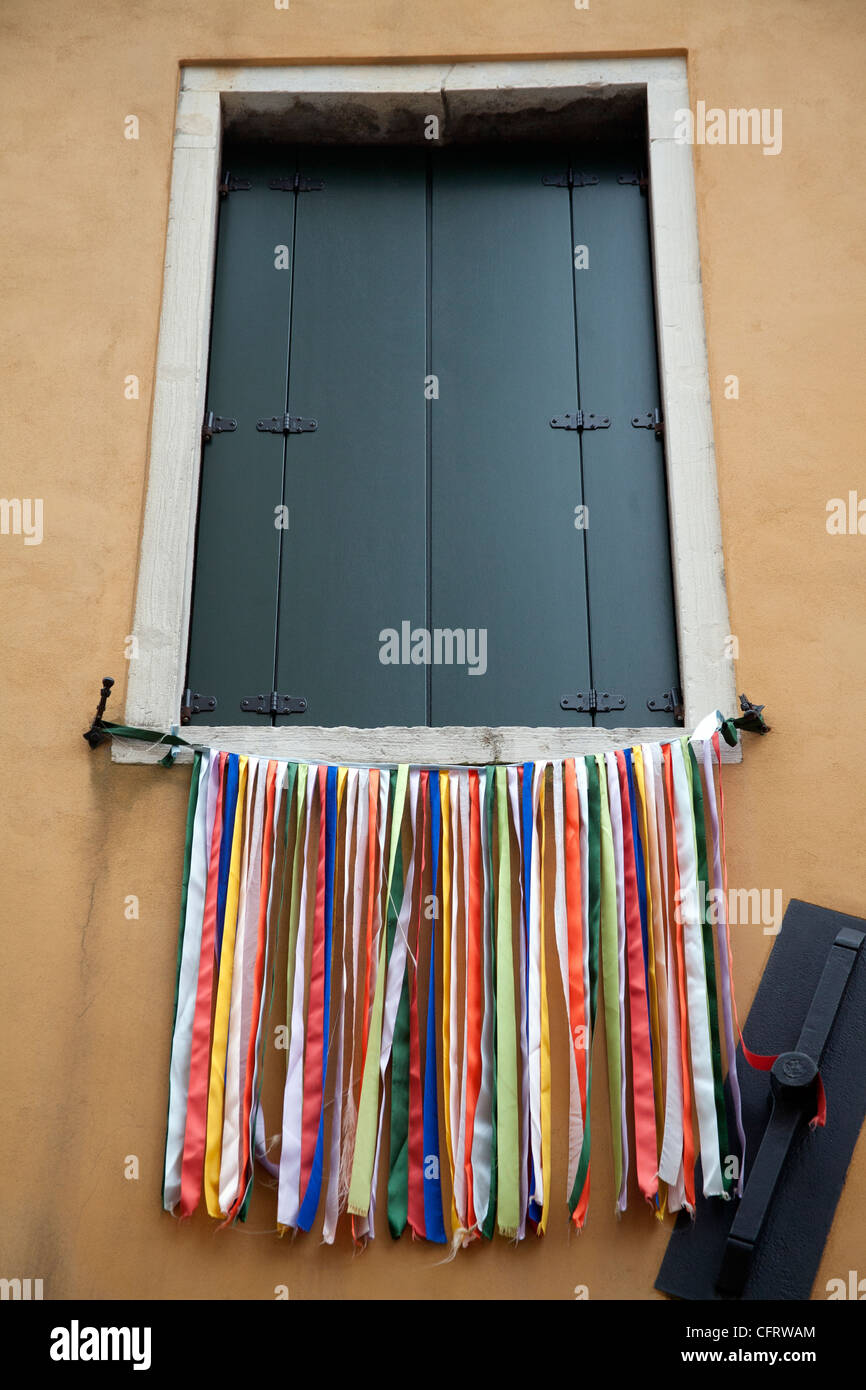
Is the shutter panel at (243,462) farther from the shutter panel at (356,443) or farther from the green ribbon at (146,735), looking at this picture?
the green ribbon at (146,735)

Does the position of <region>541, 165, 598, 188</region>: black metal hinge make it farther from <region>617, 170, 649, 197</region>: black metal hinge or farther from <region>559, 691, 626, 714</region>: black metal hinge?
<region>559, 691, 626, 714</region>: black metal hinge

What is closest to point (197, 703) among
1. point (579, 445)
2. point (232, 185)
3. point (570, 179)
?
point (579, 445)

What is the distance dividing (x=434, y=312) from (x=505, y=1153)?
274 centimetres

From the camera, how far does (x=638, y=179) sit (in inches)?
184

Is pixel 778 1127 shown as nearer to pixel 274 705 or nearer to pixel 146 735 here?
pixel 274 705

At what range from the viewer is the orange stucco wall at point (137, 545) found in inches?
131

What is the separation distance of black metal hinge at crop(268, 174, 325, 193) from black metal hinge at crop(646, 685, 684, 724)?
2.25 meters

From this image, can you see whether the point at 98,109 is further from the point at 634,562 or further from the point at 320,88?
the point at 634,562

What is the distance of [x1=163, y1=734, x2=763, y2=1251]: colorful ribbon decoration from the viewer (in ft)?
10.9

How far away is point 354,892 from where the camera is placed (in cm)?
355

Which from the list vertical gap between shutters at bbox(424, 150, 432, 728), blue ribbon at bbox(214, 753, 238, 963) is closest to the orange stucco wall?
blue ribbon at bbox(214, 753, 238, 963)

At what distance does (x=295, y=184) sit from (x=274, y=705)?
202cm

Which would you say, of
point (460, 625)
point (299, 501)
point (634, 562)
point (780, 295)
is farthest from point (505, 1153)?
point (780, 295)

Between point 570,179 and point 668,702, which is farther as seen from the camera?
point 570,179
